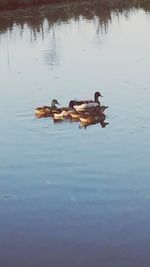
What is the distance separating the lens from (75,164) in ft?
40.5

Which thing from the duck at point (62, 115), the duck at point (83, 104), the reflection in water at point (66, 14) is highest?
the duck at point (83, 104)

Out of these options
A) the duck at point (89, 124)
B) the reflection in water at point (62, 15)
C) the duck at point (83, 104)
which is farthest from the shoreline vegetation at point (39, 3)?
the duck at point (89, 124)

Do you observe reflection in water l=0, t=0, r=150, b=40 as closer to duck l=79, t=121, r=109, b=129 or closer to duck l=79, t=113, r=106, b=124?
duck l=79, t=113, r=106, b=124

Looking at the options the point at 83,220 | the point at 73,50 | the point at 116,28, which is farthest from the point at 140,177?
the point at 116,28

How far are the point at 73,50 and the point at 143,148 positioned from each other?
1516cm

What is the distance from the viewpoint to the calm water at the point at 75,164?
29.0 feet

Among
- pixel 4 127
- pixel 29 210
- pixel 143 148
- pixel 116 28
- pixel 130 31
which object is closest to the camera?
pixel 29 210

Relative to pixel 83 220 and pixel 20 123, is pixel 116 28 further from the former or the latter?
pixel 83 220

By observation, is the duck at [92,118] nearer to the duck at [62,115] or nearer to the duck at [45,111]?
the duck at [62,115]

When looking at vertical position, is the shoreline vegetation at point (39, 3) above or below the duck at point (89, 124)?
below

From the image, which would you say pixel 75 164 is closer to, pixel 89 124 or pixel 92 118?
pixel 89 124

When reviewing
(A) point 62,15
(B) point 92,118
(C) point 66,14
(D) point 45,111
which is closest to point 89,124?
(B) point 92,118

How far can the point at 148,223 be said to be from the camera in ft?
30.2

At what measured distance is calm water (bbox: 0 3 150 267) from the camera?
885cm
